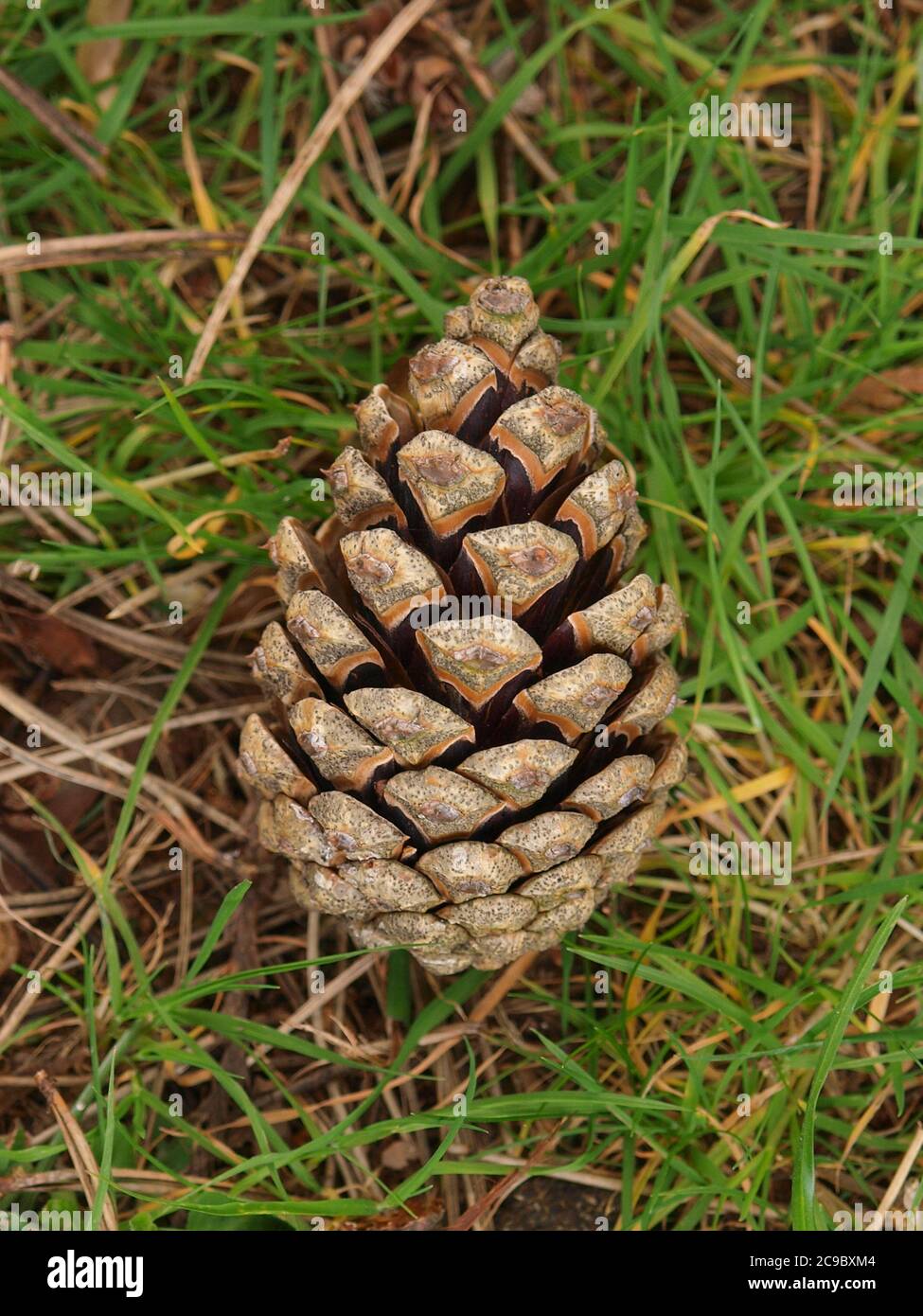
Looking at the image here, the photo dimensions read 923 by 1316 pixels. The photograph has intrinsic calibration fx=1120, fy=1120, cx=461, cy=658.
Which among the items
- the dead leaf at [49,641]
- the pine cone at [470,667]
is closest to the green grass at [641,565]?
the dead leaf at [49,641]

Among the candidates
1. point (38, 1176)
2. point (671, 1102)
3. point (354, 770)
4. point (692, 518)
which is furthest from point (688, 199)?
point (38, 1176)

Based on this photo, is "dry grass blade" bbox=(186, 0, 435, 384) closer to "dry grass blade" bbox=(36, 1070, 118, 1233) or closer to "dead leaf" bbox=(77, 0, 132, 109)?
"dead leaf" bbox=(77, 0, 132, 109)

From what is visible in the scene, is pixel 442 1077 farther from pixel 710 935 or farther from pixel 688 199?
pixel 688 199

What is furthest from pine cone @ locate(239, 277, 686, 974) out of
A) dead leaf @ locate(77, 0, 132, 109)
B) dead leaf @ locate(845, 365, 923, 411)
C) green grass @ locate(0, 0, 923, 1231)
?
dead leaf @ locate(77, 0, 132, 109)

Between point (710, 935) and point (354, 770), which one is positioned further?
point (710, 935)
